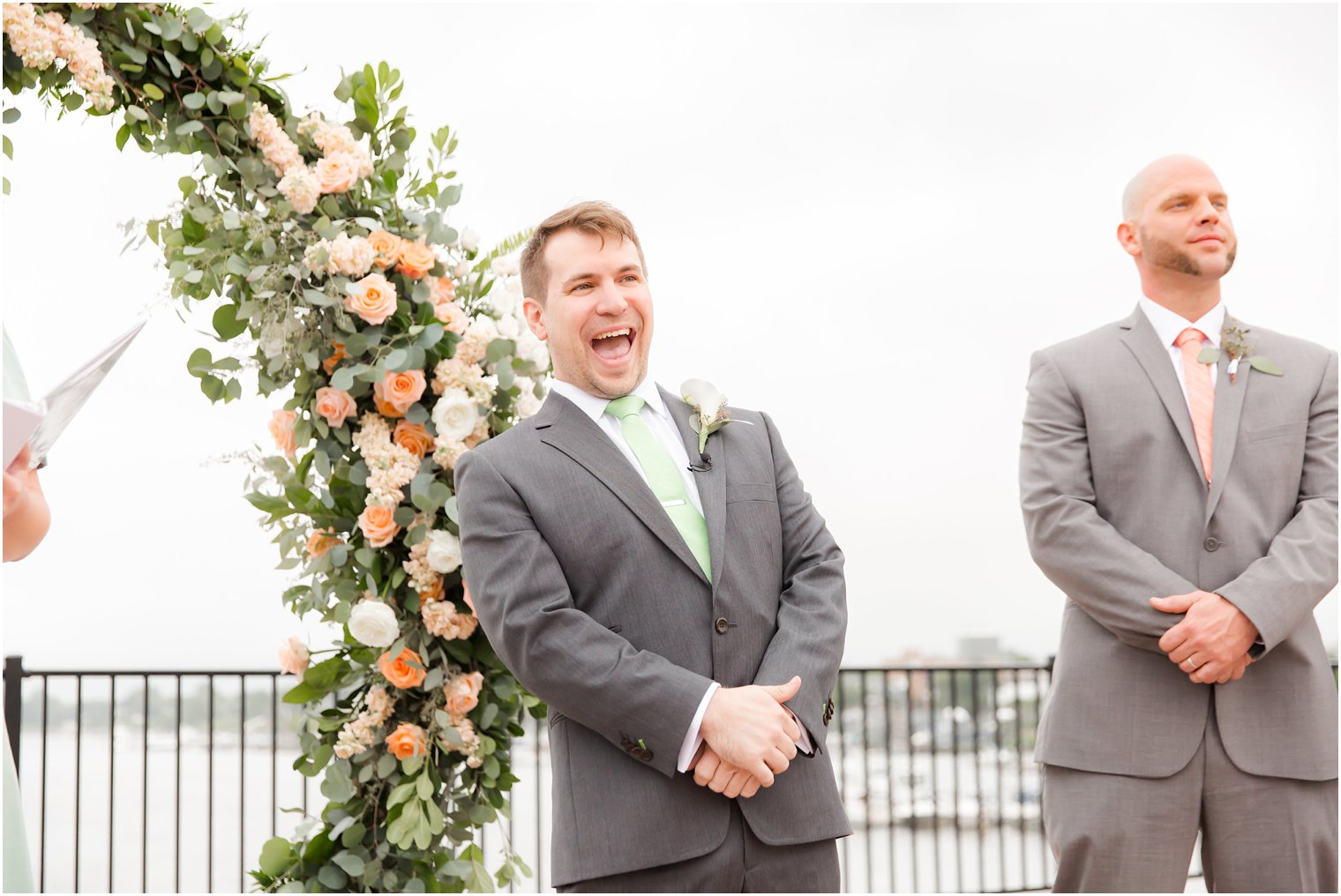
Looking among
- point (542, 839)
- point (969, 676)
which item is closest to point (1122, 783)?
point (969, 676)

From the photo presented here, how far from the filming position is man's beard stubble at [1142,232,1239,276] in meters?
2.43

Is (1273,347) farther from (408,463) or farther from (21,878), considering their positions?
(21,878)

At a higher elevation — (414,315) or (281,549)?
(414,315)

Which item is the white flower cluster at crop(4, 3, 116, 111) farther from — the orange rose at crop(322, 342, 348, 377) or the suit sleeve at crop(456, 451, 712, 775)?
the suit sleeve at crop(456, 451, 712, 775)

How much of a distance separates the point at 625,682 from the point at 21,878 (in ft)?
2.99

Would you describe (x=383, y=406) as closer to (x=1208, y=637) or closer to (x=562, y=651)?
(x=562, y=651)

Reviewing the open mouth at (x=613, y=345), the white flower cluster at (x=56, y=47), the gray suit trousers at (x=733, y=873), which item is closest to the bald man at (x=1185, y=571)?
the gray suit trousers at (x=733, y=873)

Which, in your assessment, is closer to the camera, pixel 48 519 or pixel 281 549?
A: pixel 48 519

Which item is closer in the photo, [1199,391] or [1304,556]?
[1304,556]

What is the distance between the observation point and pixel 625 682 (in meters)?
1.78

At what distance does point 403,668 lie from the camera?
270 centimetres

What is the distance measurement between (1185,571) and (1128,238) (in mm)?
798

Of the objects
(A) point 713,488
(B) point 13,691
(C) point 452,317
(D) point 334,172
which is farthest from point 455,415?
(B) point 13,691

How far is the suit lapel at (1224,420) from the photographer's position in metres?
2.31
